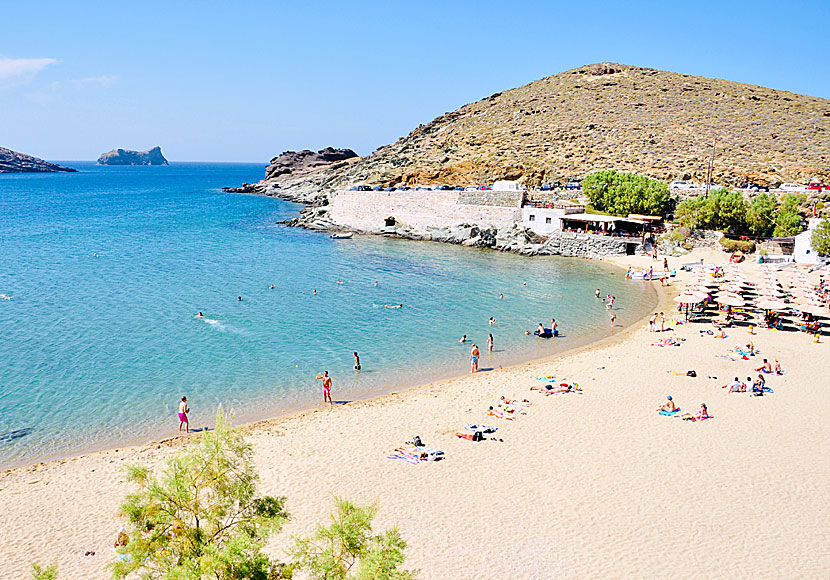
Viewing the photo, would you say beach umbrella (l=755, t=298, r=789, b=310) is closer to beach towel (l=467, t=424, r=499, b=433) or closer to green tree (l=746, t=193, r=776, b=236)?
beach towel (l=467, t=424, r=499, b=433)

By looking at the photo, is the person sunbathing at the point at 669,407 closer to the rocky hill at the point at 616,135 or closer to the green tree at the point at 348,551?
the green tree at the point at 348,551

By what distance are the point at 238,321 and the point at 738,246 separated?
35894 millimetres

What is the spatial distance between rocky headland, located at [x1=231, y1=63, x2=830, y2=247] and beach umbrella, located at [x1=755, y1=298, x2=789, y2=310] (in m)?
37.8

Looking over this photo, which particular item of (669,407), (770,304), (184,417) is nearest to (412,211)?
(770,304)

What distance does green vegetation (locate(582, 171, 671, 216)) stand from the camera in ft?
173

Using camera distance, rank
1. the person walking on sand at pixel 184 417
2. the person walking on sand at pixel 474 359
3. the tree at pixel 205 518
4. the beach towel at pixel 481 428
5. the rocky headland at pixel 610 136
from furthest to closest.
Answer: the rocky headland at pixel 610 136 → the person walking on sand at pixel 474 359 → the person walking on sand at pixel 184 417 → the beach towel at pixel 481 428 → the tree at pixel 205 518

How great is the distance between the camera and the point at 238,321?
1192 inches

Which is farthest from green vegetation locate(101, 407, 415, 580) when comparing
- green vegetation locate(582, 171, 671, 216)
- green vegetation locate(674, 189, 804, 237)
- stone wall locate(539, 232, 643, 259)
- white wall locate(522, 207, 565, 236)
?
green vegetation locate(582, 171, 671, 216)

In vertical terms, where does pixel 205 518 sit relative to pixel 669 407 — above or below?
above

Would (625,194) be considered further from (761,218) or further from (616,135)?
(616,135)

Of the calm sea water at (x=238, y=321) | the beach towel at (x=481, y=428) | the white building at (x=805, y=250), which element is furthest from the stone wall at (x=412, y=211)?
the beach towel at (x=481, y=428)

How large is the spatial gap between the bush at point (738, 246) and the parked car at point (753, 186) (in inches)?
601

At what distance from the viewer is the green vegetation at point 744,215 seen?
46188mm

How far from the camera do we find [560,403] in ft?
65.1
